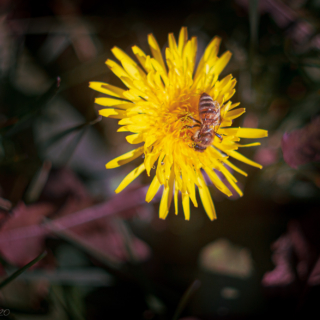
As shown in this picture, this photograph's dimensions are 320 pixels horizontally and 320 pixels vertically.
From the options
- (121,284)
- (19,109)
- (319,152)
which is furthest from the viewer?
(19,109)

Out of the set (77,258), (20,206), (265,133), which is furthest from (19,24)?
(265,133)

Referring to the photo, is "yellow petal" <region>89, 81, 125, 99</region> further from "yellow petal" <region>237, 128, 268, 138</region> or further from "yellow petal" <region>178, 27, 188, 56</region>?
"yellow petal" <region>237, 128, 268, 138</region>

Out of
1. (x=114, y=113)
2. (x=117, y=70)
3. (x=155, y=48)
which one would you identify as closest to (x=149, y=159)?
(x=114, y=113)

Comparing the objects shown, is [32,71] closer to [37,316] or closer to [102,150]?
[102,150]

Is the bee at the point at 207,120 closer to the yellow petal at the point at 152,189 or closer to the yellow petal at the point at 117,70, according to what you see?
the yellow petal at the point at 152,189

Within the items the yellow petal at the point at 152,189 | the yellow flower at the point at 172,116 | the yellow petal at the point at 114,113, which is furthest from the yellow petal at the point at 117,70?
the yellow petal at the point at 152,189

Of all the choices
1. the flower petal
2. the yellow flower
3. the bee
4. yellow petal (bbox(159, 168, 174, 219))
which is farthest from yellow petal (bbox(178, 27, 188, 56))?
yellow petal (bbox(159, 168, 174, 219))
